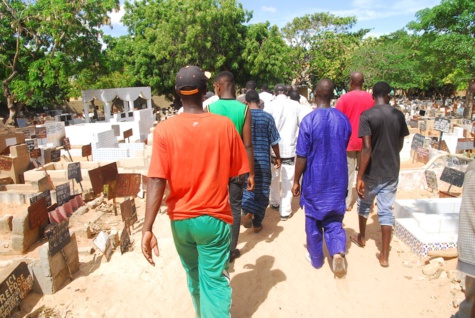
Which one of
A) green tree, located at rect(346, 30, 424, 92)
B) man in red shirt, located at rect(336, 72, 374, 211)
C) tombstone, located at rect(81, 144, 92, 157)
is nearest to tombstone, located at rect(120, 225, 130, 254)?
man in red shirt, located at rect(336, 72, 374, 211)

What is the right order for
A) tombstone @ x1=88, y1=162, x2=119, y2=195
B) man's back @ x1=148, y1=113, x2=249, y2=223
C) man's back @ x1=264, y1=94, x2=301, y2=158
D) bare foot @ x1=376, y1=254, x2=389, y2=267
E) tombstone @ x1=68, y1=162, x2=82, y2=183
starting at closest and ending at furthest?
1. man's back @ x1=148, y1=113, x2=249, y2=223
2. bare foot @ x1=376, y1=254, x2=389, y2=267
3. man's back @ x1=264, y1=94, x2=301, y2=158
4. tombstone @ x1=88, y1=162, x2=119, y2=195
5. tombstone @ x1=68, y1=162, x2=82, y2=183

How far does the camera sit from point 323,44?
29.9 meters

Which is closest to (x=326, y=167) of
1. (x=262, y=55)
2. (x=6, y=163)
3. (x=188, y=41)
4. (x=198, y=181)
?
(x=198, y=181)

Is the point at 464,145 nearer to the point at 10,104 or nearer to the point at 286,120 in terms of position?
the point at 286,120

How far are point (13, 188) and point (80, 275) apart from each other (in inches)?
206

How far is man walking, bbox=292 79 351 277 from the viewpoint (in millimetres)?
3066

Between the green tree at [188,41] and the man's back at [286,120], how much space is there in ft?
53.8

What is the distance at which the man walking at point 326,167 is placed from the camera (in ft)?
10.1

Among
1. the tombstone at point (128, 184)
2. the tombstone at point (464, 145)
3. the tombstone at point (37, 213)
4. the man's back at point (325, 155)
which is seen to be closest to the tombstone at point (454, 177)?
the man's back at point (325, 155)

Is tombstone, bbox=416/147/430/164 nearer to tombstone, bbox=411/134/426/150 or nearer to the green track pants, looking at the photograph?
tombstone, bbox=411/134/426/150

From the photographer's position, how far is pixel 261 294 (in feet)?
9.78

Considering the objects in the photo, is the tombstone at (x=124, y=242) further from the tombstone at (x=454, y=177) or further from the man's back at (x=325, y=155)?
the tombstone at (x=454, y=177)

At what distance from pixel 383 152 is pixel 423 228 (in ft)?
3.79

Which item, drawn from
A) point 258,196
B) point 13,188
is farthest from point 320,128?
point 13,188
